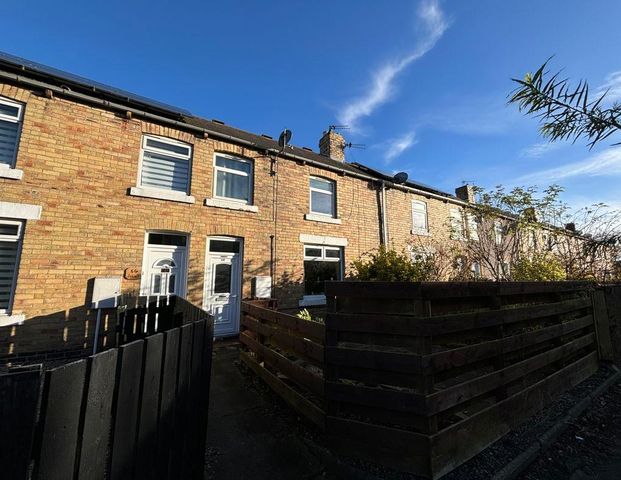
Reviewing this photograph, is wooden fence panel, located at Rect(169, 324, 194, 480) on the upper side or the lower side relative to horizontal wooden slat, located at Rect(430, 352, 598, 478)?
upper

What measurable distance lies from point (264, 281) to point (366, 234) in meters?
4.54

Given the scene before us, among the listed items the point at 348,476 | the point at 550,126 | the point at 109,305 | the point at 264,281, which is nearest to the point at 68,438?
the point at 348,476

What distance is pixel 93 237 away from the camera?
6.44 meters

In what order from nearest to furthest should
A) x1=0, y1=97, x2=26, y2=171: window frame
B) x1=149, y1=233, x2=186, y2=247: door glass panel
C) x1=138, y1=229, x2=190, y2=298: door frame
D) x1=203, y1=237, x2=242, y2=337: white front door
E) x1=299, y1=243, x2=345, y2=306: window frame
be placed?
x1=0, y1=97, x2=26, y2=171: window frame, x1=138, y1=229, x2=190, y2=298: door frame, x1=149, y1=233, x2=186, y2=247: door glass panel, x1=203, y1=237, x2=242, y2=337: white front door, x1=299, y1=243, x2=345, y2=306: window frame

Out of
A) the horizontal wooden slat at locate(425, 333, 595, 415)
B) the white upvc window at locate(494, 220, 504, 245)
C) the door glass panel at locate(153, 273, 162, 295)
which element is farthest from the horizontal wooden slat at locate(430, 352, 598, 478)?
the door glass panel at locate(153, 273, 162, 295)

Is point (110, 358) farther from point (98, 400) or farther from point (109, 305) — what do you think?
point (109, 305)

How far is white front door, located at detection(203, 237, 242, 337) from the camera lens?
7.83m

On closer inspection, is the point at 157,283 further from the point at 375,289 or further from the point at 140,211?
the point at 375,289

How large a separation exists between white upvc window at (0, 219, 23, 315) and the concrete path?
4.84 m

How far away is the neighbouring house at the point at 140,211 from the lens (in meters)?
5.89

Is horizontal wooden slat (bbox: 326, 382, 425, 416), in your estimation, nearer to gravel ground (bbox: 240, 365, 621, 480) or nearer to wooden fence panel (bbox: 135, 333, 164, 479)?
gravel ground (bbox: 240, 365, 621, 480)

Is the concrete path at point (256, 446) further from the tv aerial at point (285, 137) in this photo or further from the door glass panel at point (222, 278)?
the tv aerial at point (285, 137)

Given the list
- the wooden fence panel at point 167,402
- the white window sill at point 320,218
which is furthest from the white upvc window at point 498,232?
the wooden fence panel at point 167,402

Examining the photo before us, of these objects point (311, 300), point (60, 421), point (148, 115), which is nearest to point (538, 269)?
point (311, 300)
